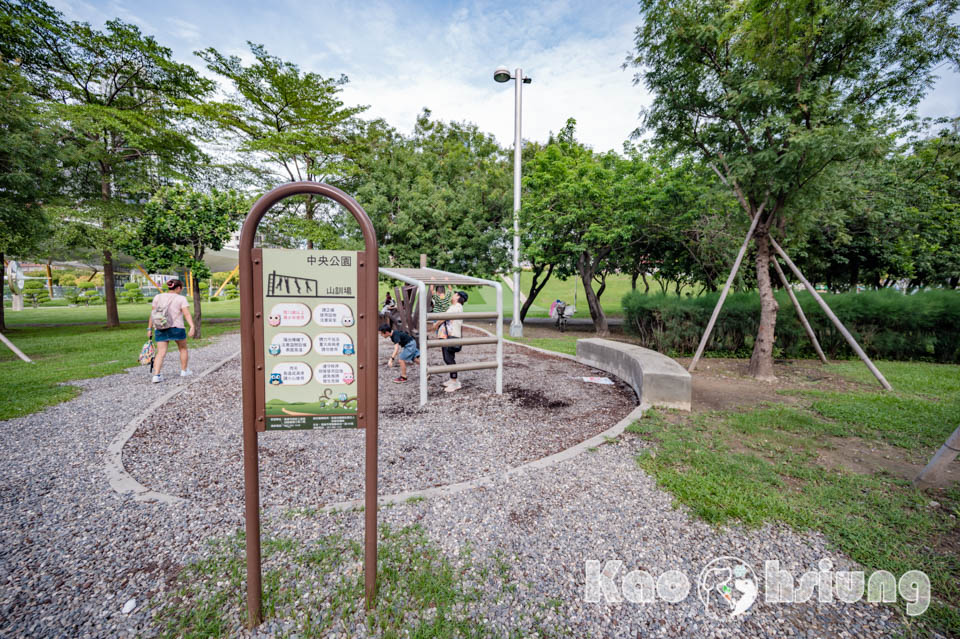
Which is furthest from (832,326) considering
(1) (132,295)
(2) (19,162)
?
(1) (132,295)

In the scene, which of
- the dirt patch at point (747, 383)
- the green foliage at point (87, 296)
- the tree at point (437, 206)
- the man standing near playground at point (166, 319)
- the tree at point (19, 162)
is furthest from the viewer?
the green foliage at point (87, 296)

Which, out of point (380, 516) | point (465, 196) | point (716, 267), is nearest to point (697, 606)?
point (380, 516)

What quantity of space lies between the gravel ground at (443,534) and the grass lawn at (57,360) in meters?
1.71

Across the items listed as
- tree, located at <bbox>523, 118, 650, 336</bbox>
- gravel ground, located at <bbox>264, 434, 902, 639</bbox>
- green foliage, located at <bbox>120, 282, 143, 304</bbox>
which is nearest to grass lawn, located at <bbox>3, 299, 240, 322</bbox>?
green foliage, located at <bbox>120, 282, 143, 304</bbox>

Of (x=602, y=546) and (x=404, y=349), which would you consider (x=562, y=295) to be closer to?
(x=404, y=349)

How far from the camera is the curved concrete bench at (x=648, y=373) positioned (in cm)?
499

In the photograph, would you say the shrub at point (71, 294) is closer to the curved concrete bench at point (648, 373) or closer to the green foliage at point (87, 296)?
the green foliage at point (87, 296)

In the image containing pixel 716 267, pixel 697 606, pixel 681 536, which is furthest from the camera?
pixel 716 267

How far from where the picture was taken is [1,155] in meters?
8.84

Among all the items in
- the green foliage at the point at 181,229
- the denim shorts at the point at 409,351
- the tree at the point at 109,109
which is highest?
the tree at the point at 109,109

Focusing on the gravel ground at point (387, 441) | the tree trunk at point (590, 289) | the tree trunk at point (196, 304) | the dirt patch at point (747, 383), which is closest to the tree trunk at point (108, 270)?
the tree trunk at point (196, 304)

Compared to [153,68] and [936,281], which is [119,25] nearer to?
[153,68]

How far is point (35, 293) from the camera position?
2922cm

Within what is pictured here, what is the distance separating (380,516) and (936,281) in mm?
26021
